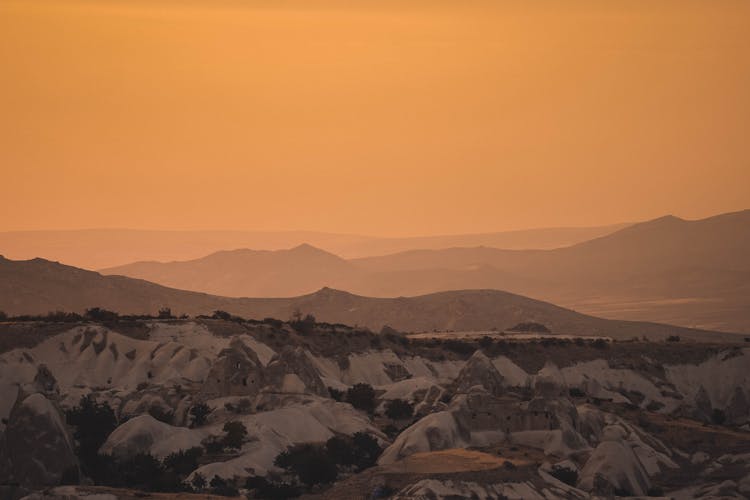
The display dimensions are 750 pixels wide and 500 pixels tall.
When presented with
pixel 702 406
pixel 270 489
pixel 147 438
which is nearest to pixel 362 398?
pixel 147 438

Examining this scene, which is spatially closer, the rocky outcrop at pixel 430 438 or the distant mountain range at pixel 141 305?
the rocky outcrop at pixel 430 438

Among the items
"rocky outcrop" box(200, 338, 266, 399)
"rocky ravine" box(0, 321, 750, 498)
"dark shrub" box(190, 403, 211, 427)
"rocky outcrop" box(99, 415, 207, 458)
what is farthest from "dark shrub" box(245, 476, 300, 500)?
Answer: "rocky outcrop" box(200, 338, 266, 399)

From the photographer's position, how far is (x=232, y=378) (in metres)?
88.2

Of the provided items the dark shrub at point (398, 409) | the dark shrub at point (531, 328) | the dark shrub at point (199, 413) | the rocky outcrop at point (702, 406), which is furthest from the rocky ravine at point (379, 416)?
the dark shrub at point (531, 328)

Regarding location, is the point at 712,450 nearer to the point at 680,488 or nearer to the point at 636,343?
the point at 680,488

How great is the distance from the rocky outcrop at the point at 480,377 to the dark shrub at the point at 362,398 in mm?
5973

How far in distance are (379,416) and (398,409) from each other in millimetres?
1359

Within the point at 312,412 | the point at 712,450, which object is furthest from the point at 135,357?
the point at 712,450

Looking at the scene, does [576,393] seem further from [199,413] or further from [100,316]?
[100,316]

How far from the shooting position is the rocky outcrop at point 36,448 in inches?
2640

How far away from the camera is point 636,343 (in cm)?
13475

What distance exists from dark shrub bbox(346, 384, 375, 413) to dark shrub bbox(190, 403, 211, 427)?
1453 centimetres

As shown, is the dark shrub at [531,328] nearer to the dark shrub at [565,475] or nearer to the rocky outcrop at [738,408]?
the rocky outcrop at [738,408]

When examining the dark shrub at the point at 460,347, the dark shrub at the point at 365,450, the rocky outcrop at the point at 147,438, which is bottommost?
the dark shrub at the point at 365,450
